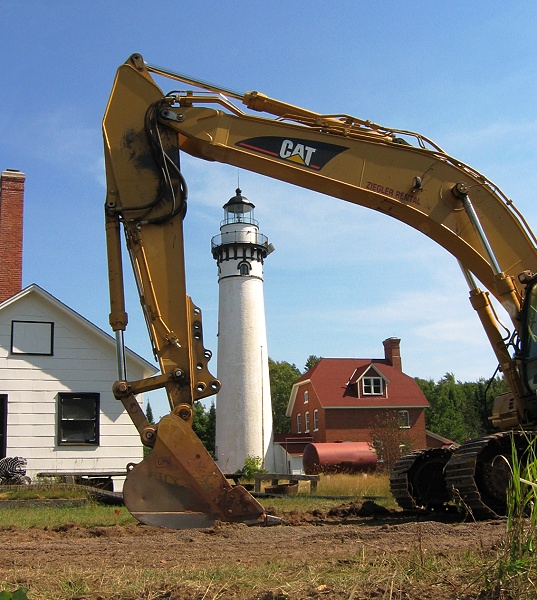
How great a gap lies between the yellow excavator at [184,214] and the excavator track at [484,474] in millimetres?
17

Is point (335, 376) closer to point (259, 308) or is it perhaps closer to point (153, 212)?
point (259, 308)

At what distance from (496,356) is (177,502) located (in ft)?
14.8

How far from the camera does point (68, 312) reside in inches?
738

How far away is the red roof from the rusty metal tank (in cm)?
1046

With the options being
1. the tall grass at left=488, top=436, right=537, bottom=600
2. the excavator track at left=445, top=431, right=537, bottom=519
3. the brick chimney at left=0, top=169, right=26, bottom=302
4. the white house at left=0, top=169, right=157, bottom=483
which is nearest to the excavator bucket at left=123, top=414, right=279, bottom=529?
the excavator track at left=445, top=431, right=537, bottom=519

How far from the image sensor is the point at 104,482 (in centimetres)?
1822

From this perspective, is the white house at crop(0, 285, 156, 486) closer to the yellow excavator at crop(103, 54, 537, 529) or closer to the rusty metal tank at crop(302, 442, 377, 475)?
the yellow excavator at crop(103, 54, 537, 529)

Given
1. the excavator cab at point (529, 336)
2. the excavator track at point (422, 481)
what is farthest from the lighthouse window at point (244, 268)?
the excavator cab at point (529, 336)

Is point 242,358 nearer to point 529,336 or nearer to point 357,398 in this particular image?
point 357,398

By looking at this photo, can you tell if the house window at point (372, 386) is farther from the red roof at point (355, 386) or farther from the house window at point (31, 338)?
the house window at point (31, 338)

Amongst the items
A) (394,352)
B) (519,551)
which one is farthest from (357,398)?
(519,551)

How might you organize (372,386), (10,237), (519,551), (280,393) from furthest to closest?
(280,393), (372,386), (10,237), (519,551)

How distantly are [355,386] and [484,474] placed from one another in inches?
1438

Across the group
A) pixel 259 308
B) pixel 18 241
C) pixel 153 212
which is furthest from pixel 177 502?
pixel 259 308
